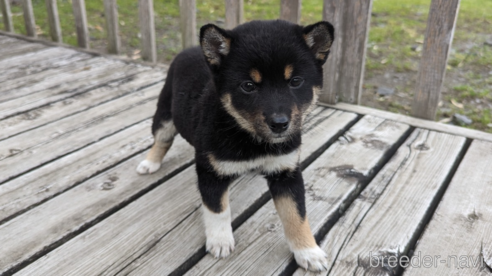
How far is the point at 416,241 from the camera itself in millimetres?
2377

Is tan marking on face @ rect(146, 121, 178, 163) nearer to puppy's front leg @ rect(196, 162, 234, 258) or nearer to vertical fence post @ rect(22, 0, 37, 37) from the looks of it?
puppy's front leg @ rect(196, 162, 234, 258)

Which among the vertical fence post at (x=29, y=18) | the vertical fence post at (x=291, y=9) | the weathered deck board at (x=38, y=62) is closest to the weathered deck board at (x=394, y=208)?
the vertical fence post at (x=291, y=9)

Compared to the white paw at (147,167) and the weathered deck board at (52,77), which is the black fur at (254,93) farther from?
the weathered deck board at (52,77)

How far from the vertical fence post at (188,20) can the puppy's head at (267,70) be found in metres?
2.81

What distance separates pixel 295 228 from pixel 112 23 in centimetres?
415

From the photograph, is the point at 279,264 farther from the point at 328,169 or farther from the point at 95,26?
the point at 95,26

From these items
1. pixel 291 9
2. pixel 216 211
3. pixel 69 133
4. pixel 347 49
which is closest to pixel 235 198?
pixel 216 211

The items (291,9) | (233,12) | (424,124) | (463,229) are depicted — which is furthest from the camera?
(233,12)

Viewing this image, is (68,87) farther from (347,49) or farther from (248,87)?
(248,87)

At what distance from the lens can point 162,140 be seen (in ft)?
10.00

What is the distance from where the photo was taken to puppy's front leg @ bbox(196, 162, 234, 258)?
2246 millimetres

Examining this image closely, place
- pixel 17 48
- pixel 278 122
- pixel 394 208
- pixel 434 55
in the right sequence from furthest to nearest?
pixel 17 48 → pixel 434 55 → pixel 394 208 → pixel 278 122

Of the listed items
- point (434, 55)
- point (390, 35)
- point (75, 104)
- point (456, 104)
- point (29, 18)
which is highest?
point (434, 55)

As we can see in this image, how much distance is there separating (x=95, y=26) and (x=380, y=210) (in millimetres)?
7034
